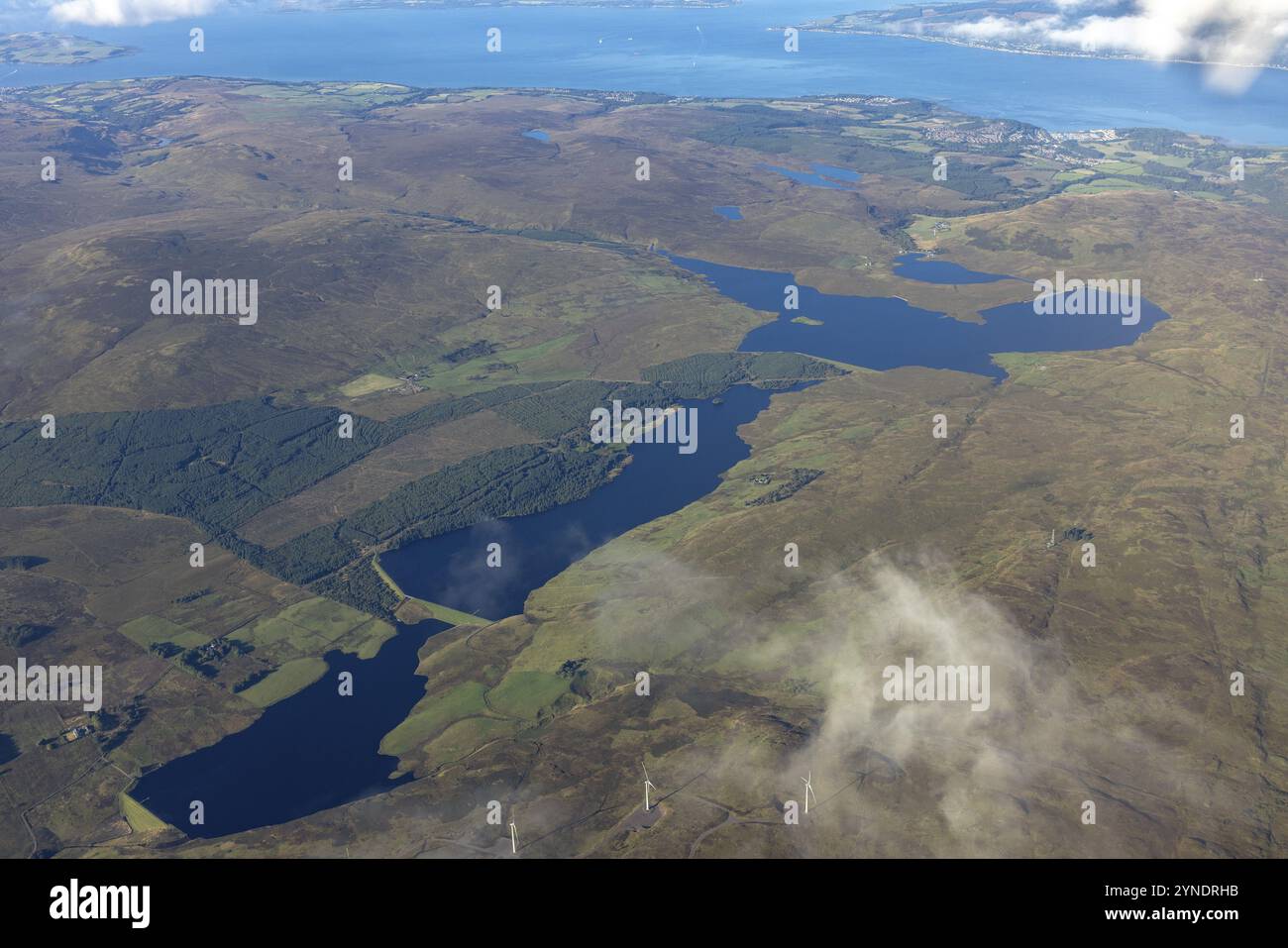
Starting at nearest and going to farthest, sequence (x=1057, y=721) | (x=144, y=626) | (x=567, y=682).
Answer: (x=1057, y=721)
(x=567, y=682)
(x=144, y=626)

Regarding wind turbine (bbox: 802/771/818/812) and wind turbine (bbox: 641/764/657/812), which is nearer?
wind turbine (bbox: 802/771/818/812)

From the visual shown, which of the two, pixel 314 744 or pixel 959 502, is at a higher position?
pixel 959 502

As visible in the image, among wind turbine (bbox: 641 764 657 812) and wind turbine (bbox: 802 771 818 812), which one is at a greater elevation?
wind turbine (bbox: 802 771 818 812)

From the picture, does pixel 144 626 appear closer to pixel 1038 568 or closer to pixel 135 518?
pixel 135 518

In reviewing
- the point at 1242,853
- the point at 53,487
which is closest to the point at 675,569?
the point at 1242,853

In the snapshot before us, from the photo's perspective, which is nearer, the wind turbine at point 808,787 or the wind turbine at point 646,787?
the wind turbine at point 808,787

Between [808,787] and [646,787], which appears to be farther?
[646,787]

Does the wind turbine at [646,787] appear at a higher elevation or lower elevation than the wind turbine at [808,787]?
lower

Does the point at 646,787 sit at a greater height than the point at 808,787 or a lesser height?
lesser

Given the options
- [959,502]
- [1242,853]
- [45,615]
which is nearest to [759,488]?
[959,502]

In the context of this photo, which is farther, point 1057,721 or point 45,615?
point 45,615

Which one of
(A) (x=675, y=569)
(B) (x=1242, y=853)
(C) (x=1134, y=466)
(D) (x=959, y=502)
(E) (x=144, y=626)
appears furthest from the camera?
(C) (x=1134, y=466)
